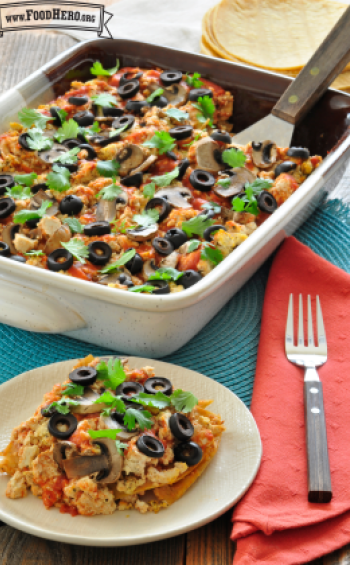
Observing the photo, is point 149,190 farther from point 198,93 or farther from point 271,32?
point 271,32

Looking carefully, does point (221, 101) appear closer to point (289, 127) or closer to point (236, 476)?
point (289, 127)

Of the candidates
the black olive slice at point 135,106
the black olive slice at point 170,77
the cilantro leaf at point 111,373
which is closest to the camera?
the cilantro leaf at point 111,373

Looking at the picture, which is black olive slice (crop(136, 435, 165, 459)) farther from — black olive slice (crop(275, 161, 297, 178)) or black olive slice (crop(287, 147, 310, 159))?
black olive slice (crop(287, 147, 310, 159))

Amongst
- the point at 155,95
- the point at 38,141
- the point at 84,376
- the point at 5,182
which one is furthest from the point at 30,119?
the point at 84,376

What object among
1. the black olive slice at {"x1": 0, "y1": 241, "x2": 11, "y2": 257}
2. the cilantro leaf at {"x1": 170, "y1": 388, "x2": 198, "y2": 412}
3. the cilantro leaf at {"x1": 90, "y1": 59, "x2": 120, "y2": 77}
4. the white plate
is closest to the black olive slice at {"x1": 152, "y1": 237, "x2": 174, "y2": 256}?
the white plate

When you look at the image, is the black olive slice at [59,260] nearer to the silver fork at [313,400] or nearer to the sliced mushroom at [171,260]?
the sliced mushroom at [171,260]

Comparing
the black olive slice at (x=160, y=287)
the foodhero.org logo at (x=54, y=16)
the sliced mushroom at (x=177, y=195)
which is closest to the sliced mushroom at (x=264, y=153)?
the sliced mushroom at (x=177, y=195)

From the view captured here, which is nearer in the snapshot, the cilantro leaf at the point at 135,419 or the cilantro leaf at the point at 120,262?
the cilantro leaf at the point at 135,419
